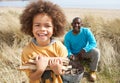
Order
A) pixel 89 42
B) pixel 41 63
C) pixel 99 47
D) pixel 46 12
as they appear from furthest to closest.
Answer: pixel 99 47 → pixel 89 42 → pixel 46 12 → pixel 41 63

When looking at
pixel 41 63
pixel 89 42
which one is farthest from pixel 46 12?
pixel 89 42

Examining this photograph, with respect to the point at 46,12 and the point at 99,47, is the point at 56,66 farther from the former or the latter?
the point at 99,47

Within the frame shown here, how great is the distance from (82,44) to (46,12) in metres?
3.19

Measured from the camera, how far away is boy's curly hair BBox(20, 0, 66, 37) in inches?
88.8

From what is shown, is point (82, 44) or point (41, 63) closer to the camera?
point (41, 63)

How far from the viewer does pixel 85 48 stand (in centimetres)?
525

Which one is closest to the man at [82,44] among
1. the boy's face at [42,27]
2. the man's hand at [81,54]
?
the man's hand at [81,54]

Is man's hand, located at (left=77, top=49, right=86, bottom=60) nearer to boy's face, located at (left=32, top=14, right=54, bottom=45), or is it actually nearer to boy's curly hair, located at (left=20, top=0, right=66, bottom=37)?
boy's curly hair, located at (left=20, top=0, right=66, bottom=37)

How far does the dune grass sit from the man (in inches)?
12.6

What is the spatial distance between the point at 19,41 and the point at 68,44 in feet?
3.63

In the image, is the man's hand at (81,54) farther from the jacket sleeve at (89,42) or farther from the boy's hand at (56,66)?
the boy's hand at (56,66)

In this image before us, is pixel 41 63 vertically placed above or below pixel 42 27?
below

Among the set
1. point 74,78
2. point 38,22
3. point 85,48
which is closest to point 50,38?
point 38,22

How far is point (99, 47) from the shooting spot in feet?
19.9
